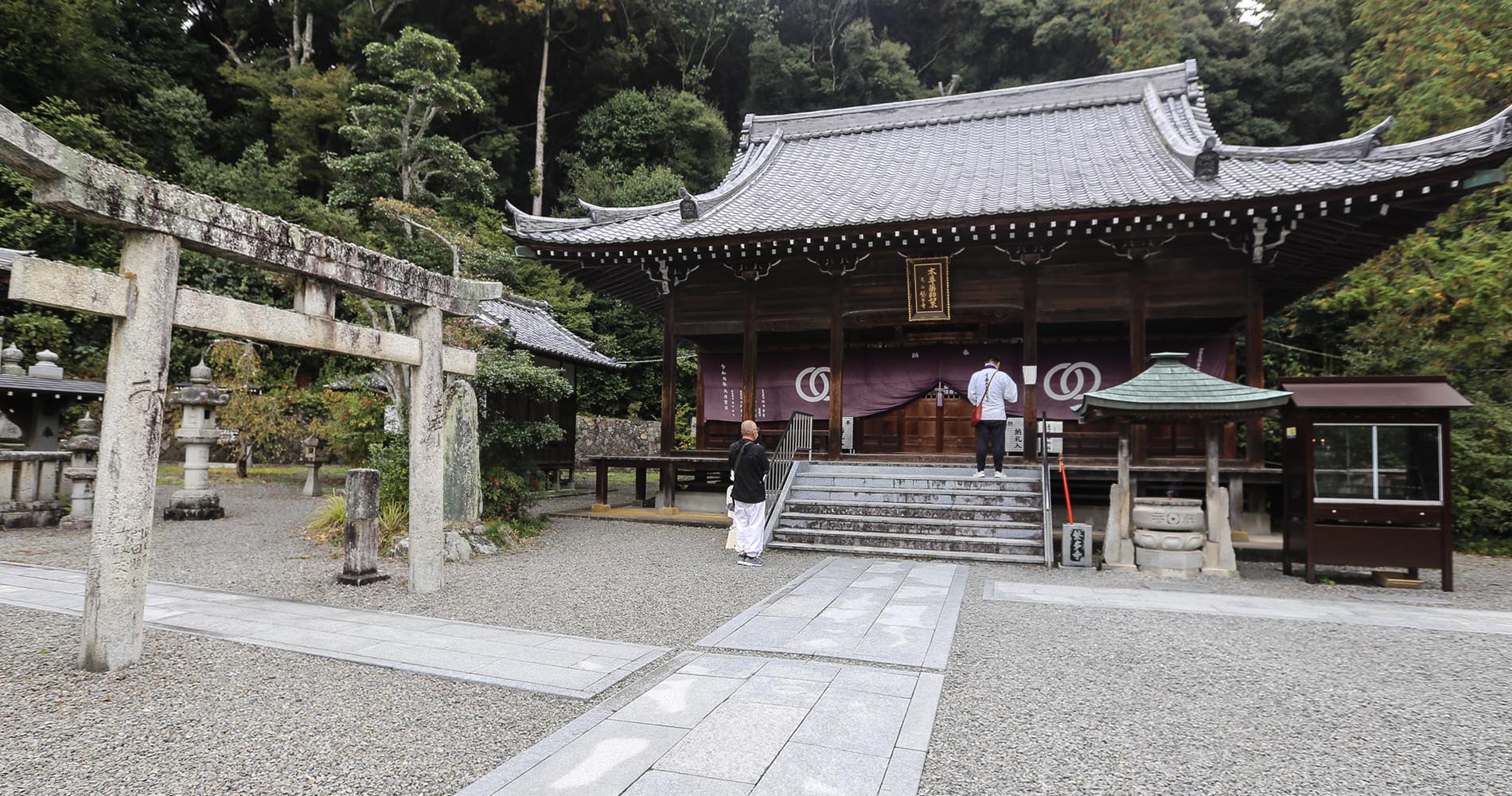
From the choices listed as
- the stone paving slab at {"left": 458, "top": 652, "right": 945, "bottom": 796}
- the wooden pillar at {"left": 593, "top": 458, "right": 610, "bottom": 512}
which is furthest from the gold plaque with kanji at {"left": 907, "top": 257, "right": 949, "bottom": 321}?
the stone paving slab at {"left": 458, "top": 652, "right": 945, "bottom": 796}

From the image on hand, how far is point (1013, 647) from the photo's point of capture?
485 cm

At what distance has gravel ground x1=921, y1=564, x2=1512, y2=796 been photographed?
9.73 feet

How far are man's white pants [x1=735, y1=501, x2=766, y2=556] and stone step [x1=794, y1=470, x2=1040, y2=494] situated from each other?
2318 millimetres

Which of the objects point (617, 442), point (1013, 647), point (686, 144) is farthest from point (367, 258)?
point (686, 144)

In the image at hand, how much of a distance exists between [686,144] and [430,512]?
2509 cm

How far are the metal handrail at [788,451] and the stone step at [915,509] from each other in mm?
501

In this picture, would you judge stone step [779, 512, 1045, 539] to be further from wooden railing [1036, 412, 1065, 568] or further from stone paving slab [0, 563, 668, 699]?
stone paving slab [0, 563, 668, 699]

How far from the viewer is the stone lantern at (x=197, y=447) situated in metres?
11.1

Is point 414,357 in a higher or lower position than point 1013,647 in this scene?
higher

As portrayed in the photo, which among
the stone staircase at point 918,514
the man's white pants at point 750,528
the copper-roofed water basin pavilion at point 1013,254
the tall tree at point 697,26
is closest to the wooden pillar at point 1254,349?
the copper-roofed water basin pavilion at point 1013,254

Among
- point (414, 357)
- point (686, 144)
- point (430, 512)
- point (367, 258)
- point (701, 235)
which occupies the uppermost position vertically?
point (686, 144)

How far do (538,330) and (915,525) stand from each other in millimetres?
12082

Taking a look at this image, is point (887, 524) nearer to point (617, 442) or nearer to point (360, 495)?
point (360, 495)

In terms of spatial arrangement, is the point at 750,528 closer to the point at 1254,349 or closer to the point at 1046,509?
the point at 1046,509
